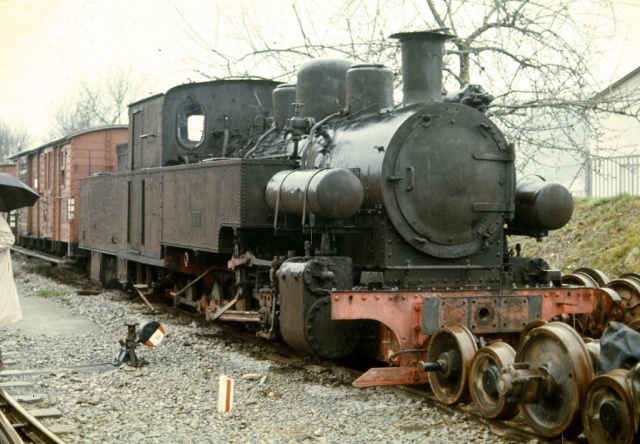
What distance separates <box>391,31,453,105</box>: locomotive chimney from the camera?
738 cm

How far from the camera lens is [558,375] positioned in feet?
16.9

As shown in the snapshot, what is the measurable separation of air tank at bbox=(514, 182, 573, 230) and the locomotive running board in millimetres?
2061

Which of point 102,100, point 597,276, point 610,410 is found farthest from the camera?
point 102,100

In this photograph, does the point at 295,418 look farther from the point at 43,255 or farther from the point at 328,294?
the point at 43,255

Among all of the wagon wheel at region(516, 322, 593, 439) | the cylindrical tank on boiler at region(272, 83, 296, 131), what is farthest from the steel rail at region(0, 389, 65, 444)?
the cylindrical tank on boiler at region(272, 83, 296, 131)

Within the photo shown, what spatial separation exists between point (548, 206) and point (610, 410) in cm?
323

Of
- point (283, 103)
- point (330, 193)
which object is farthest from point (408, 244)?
point (283, 103)

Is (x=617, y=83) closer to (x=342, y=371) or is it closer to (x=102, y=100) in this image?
(x=342, y=371)

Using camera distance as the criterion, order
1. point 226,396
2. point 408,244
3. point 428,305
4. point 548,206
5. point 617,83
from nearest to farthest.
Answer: point 226,396 < point 428,305 < point 408,244 < point 548,206 < point 617,83

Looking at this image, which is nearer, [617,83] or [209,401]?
[209,401]

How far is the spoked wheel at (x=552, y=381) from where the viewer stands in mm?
4961

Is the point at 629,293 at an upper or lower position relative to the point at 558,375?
upper

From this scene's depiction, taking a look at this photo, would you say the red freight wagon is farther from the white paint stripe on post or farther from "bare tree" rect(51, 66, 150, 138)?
"bare tree" rect(51, 66, 150, 138)

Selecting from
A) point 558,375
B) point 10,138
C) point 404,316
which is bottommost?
point 558,375
